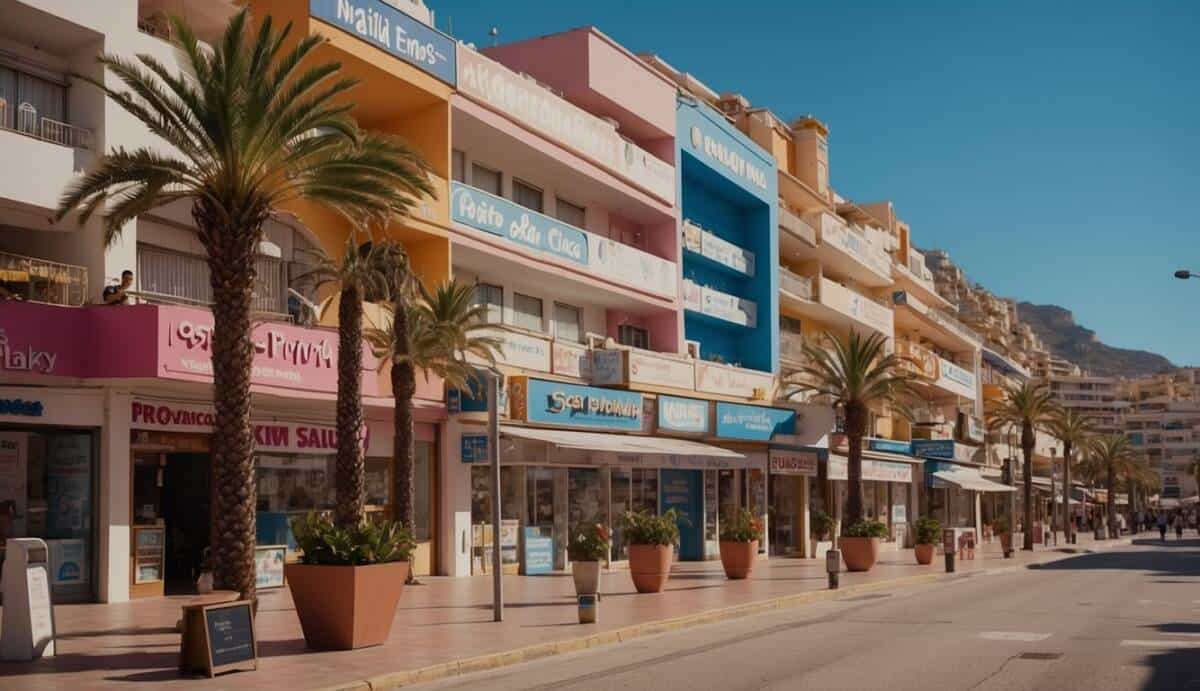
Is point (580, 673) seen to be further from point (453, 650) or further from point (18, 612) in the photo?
point (18, 612)

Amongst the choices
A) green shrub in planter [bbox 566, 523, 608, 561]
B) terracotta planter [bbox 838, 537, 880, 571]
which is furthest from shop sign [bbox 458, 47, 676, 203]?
green shrub in planter [bbox 566, 523, 608, 561]

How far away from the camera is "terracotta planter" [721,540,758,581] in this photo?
100ft

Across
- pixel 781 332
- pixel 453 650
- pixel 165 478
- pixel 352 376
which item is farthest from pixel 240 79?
pixel 781 332

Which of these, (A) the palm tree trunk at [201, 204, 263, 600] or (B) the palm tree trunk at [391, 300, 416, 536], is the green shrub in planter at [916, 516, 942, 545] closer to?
(B) the palm tree trunk at [391, 300, 416, 536]

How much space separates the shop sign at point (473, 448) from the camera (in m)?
30.8

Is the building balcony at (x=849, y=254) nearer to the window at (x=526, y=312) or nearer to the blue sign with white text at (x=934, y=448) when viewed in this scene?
the blue sign with white text at (x=934, y=448)

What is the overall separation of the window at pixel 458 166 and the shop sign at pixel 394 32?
305 centimetres

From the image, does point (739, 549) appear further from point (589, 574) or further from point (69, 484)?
point (69, 484)

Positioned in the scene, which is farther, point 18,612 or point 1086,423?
point 1086,423

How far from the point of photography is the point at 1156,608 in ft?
78.0

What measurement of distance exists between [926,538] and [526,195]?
15.6 meters

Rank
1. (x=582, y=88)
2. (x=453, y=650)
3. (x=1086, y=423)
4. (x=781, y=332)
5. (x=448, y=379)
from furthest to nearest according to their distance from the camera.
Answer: (x=1086, y=423) → (x=781, y=332) → (x=582, y=88) → (x=448, y=379) → (x=453, y=650)

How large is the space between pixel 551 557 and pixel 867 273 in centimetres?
3205

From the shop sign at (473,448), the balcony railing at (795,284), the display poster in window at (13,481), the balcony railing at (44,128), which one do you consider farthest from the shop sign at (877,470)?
the display poster in window at (13,481)
